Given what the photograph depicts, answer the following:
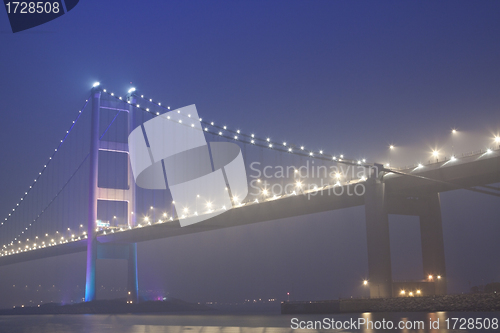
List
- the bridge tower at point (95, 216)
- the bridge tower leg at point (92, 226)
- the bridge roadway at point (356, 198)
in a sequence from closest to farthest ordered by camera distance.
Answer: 1. the bridge roadway at point (356, 198)
2. the bridge tower leg at point (92, 226)
3. the bridge tower at point (95, 216)

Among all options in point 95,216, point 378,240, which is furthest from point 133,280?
point 378,240

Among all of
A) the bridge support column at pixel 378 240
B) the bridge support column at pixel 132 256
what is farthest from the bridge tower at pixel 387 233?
the bridge support column at pixel 132 256

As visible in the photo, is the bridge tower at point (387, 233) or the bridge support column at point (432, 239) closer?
the bridge tower at point (387, 233)

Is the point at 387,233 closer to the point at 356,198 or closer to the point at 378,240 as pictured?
the point at 378,240

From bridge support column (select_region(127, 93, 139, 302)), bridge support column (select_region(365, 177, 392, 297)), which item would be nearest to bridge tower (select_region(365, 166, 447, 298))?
bridge support column (select_region(365, 177, 392, 297))

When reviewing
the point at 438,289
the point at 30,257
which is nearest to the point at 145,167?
the point at 30,257

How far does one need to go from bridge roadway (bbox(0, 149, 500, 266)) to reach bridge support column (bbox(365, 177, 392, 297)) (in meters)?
1.09

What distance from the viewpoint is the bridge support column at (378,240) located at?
29.4m

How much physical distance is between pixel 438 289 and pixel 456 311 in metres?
7.55

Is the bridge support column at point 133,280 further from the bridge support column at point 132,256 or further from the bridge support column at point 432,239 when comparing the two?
the bridge support column at point 432,239

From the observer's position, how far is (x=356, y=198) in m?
32.8

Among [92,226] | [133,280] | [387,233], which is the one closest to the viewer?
[387,233]

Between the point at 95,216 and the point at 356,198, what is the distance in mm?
24936

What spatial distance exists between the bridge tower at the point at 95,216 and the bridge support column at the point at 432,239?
25.0 metres
